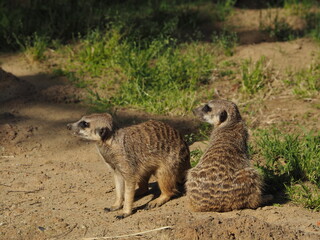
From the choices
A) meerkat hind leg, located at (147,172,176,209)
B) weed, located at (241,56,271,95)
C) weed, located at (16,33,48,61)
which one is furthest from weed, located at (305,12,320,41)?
meerkat hind leg, located at (147,172,176,209)

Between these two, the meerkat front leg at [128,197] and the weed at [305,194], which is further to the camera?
the meerkat front leg at [128,197]

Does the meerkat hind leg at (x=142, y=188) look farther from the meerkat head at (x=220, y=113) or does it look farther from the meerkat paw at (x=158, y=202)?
the meerkat head at (x=220, y=113)

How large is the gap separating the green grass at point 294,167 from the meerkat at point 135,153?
0.77 meters

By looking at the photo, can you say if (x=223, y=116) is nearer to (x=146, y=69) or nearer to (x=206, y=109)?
(x=206, y=109)

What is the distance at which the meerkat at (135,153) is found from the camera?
4.22m

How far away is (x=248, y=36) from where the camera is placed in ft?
27.1

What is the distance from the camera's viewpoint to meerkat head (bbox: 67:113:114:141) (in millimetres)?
4188

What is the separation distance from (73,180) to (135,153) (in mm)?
843

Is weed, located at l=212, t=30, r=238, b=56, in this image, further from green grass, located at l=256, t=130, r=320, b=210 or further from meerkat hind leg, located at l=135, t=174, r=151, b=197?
meerkat hind leg, located at l=135, t=174, r=151, b=197

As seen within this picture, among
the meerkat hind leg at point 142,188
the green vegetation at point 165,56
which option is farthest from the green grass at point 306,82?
the meerkat hind leg at point 142,188

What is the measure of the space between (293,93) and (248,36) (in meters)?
2.09

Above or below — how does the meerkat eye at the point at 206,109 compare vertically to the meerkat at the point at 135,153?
above

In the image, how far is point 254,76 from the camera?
662 cm

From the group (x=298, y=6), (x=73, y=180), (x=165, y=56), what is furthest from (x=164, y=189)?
(x=298, y=6)
